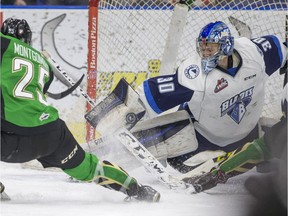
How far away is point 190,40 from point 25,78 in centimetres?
221

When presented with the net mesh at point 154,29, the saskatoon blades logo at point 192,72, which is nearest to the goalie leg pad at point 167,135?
the saskatoon blades logo at point 192,72

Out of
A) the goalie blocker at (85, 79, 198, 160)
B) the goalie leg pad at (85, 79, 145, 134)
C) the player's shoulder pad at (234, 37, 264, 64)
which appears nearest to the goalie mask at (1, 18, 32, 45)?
the goalie leg pad at (85, 79, 145, 134)

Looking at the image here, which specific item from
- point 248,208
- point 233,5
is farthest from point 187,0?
point 248,208

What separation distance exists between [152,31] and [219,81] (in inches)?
60.0

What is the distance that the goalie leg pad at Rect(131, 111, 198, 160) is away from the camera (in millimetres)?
4520

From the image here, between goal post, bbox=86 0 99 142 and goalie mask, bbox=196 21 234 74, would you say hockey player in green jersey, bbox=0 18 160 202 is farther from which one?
goal post, bbox=86 0 99 142

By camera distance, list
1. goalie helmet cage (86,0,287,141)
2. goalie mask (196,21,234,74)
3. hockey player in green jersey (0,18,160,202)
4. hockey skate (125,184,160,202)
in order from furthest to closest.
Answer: goalie helmet cage (86,0,287,141), goalie mask (196,21,234,74), hockey skate (125,184,160,202), hockey player in green jersey (0,18,160,202)

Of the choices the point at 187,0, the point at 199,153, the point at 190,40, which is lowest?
the point at 199,153

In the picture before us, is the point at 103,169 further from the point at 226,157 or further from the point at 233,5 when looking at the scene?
the point at 233,5

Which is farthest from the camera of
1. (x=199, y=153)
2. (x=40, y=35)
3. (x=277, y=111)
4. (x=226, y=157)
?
(x=40, y=35)

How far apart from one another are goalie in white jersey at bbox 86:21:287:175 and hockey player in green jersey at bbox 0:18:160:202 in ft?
1.82

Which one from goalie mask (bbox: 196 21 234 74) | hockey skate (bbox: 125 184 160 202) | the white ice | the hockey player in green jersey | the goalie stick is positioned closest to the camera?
the white ice

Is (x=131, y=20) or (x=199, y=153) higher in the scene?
(x=131, y=20)

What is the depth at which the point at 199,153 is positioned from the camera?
4625mm
